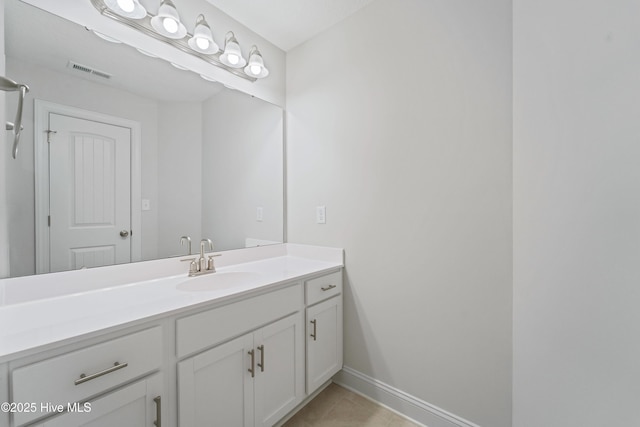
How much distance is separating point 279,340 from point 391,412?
2.78 ft

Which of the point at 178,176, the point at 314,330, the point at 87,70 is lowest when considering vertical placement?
the point at 314,330

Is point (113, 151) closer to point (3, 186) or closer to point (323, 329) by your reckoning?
point (3, 186)

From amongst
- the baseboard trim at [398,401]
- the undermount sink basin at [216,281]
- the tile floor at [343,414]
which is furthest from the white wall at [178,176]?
the baseboard trim at [398,401]

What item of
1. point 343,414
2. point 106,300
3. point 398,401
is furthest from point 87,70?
point 398,401

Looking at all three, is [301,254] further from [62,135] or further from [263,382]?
[62,135]

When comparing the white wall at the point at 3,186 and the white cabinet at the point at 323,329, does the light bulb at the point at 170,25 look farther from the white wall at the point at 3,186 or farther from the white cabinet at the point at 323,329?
the white cabinet at the point at 323,329

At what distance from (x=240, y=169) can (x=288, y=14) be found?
1.07 metres

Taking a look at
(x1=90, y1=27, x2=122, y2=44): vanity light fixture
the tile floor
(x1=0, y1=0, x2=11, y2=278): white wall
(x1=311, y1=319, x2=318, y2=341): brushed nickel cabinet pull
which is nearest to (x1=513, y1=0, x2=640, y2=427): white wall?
the tile floor

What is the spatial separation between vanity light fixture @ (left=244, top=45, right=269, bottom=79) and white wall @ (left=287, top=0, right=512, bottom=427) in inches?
14.1

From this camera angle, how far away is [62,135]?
3.73 feet

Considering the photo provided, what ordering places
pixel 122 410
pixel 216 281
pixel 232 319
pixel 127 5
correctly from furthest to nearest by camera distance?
1. pixel 216 281
2. pixel 127 5
3. pixel 232 319
4. pixel 122 410

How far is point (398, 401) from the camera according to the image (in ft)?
5.01

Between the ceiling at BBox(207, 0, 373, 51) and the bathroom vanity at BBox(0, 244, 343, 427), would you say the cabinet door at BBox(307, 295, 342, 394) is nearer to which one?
the bathroom vanity at BBox(0, 244, 343, 427)

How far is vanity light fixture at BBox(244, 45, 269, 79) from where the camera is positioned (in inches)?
70.2
